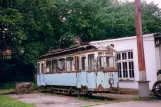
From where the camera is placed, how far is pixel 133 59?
1961cm

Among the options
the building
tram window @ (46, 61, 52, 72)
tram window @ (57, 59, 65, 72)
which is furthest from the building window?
tram window @ (46, 61, 52, 72)

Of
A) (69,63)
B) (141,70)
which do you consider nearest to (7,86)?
(69,63)

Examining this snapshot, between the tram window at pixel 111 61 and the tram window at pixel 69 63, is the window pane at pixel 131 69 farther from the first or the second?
the tram window at pixel 69 63

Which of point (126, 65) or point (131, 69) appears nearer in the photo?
point (131, 69)

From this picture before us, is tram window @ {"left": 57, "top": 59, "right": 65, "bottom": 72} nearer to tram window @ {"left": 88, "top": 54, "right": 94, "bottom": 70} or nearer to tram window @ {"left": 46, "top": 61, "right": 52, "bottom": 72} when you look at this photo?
tram window @ {"left": 46, "top": 61, "right": 52, "bottom": 72}

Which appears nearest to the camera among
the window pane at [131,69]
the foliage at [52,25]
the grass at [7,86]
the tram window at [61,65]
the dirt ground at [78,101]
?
the dirt ground at [78,101]

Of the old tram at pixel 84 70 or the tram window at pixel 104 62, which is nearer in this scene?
the old tram at pixel 84 70

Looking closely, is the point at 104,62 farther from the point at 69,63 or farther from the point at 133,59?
the point at 133,59

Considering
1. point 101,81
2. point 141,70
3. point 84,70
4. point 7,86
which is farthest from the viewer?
point 7,86

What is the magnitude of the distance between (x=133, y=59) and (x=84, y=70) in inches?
186

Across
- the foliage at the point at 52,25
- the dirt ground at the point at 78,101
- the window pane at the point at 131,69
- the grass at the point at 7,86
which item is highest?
the foliage at the point at 52,25

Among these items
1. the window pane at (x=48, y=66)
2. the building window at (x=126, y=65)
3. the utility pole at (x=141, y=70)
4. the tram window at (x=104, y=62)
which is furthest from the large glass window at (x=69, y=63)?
the utility pole at (x=141, y=70)

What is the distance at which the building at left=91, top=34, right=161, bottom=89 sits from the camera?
59.3 ft

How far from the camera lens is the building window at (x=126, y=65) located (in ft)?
65.2
